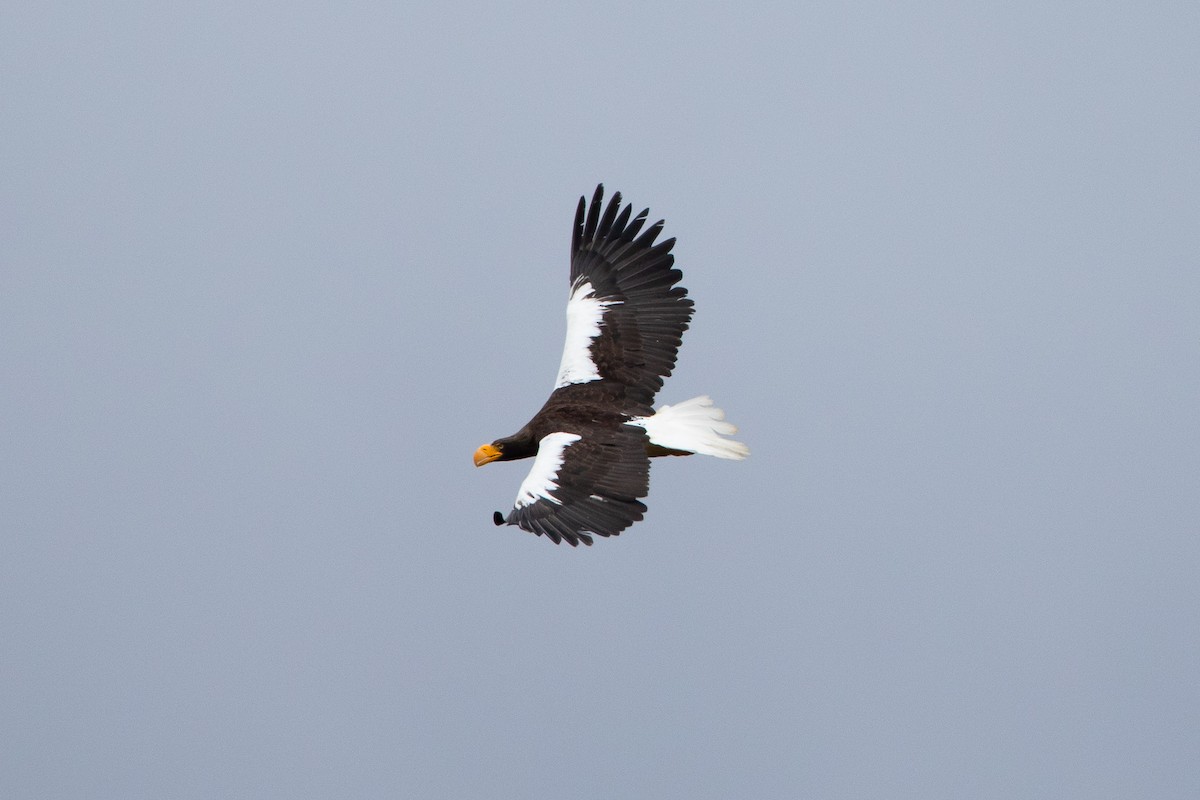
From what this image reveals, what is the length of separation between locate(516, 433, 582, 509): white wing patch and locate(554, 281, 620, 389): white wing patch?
1501 mm

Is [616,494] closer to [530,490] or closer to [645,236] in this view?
[530,490]

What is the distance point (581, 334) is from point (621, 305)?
0.60 m

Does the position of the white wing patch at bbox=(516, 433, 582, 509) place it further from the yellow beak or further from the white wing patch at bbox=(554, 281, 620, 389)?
the white wing patch at bbox=(554, 281, 620, 389)

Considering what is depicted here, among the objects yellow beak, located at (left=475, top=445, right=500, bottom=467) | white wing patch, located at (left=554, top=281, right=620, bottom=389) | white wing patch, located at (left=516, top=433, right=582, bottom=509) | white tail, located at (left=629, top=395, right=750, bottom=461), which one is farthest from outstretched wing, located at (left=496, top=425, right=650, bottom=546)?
white wing patch, located at (left=554, top=281, right=620, bottom=389)

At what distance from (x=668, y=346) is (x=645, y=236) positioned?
1.56 m

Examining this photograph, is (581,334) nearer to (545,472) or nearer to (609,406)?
(609,406)

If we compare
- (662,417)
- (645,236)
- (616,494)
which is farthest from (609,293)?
(616,494)

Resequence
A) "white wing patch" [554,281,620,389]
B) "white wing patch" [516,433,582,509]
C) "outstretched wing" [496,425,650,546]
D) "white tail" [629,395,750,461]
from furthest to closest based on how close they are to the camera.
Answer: "white wing patch" [554,281,620,389] → "white tail" [629,395,750,461] → "white wing patch" [516,433,582,509] → "outstretched wing" [496,425,650,546]

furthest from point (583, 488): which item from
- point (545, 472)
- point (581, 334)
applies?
point (581, 334)

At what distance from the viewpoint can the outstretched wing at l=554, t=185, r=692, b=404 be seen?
18156mm

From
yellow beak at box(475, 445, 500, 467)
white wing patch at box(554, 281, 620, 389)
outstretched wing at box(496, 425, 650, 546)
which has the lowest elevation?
outstretched wing at box(496, 425, 650, 546)

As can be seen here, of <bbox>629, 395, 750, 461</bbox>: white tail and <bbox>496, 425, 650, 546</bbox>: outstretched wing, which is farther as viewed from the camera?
<bbox>629, 395, 750, 461</bbox>: white tail

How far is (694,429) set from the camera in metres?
Answer: 17.2

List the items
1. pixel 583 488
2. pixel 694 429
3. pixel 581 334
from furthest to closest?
pixel 581 334, pixel 694 429, pixel 583 488
